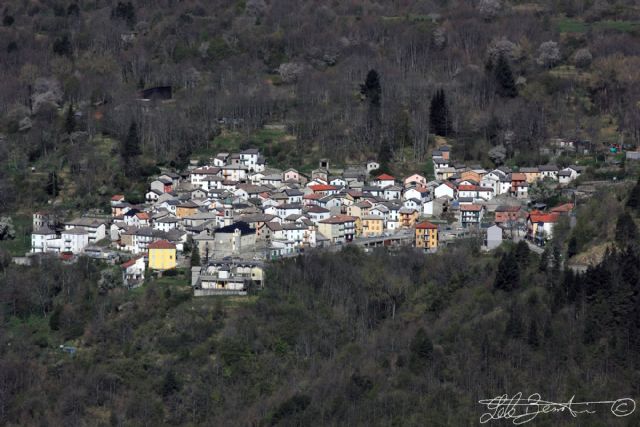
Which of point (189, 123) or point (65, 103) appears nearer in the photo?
point (189, 123)

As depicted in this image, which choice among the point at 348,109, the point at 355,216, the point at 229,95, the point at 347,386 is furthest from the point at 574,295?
the point at 229,95

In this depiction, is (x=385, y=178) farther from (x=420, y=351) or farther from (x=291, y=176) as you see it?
(x=420, y=351)

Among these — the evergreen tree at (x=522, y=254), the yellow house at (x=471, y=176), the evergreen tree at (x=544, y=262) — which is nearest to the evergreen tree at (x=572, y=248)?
the evergreen tree at (x=544, y=262)

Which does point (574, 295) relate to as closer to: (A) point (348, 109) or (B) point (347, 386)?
(B) point (347, 386)

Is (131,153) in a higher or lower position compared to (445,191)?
higher

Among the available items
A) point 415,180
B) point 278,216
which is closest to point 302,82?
point 415,180

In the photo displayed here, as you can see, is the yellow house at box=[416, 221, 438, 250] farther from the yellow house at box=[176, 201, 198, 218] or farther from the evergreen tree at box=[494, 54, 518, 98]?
the evergreen tree at box=[494, 54, 518, 98]

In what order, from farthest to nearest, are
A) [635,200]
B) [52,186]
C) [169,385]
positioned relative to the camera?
[52,186], [635,200], [169,385]
